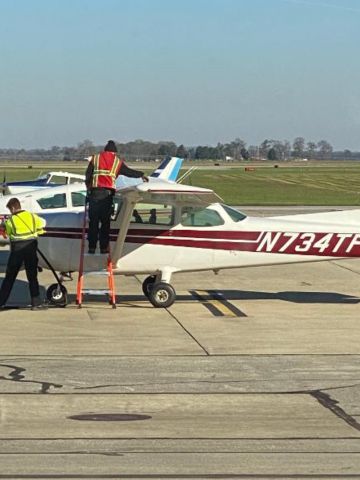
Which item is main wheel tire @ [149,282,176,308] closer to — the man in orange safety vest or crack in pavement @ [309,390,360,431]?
the man in orange safety vest

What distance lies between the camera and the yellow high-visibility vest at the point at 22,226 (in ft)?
48.2

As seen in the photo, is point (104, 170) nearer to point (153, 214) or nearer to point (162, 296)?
point (153, 214)

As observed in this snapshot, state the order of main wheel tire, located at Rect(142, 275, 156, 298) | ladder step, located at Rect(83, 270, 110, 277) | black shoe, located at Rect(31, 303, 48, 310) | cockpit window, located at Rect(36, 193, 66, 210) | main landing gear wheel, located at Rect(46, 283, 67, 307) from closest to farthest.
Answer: black shoe, located at Rect(31, 303, 48, 310)
main landing gear wheel, located at Rect(46, 283, 67, 307)
ladder step, located at Rect(83, 270, 110, 277)
main wheel tire, located at Rect(142, 275, 156, 298)
cockpit window, located at Rect(36, 193, 66, 210)

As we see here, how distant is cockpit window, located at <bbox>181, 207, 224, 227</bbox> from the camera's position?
15555 millimetres

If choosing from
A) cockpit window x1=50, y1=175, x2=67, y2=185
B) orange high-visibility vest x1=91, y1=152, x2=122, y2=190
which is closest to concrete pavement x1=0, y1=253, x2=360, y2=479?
orange high-visibility vest x1=91, y1=152, x2=122, y2=190

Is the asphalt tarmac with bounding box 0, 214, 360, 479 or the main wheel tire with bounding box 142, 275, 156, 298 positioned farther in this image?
the main wheel tire with bounding box 142, 275, 156, 298

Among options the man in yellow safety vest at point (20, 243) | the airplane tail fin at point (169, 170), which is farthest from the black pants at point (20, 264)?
the airplane tail fin at point (169, 170)

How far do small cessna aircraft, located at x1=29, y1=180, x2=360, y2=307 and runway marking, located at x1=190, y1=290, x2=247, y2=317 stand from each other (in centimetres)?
59

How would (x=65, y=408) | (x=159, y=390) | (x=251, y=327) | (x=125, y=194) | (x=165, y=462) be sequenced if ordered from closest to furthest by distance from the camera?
1. (x=165, y=462)
2. (x=65, y=408)
3. (x=159, y=390)
4. (x=251, y=327)
5. (x=125, y=194)

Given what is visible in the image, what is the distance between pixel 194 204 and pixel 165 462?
28.9ft

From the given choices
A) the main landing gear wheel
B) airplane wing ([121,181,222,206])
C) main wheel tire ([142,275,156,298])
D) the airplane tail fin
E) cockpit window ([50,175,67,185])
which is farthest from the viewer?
the airplane tail fin

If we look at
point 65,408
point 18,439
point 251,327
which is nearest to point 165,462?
point 18,439

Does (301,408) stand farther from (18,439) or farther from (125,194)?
(125,194)

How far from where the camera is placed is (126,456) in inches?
283
